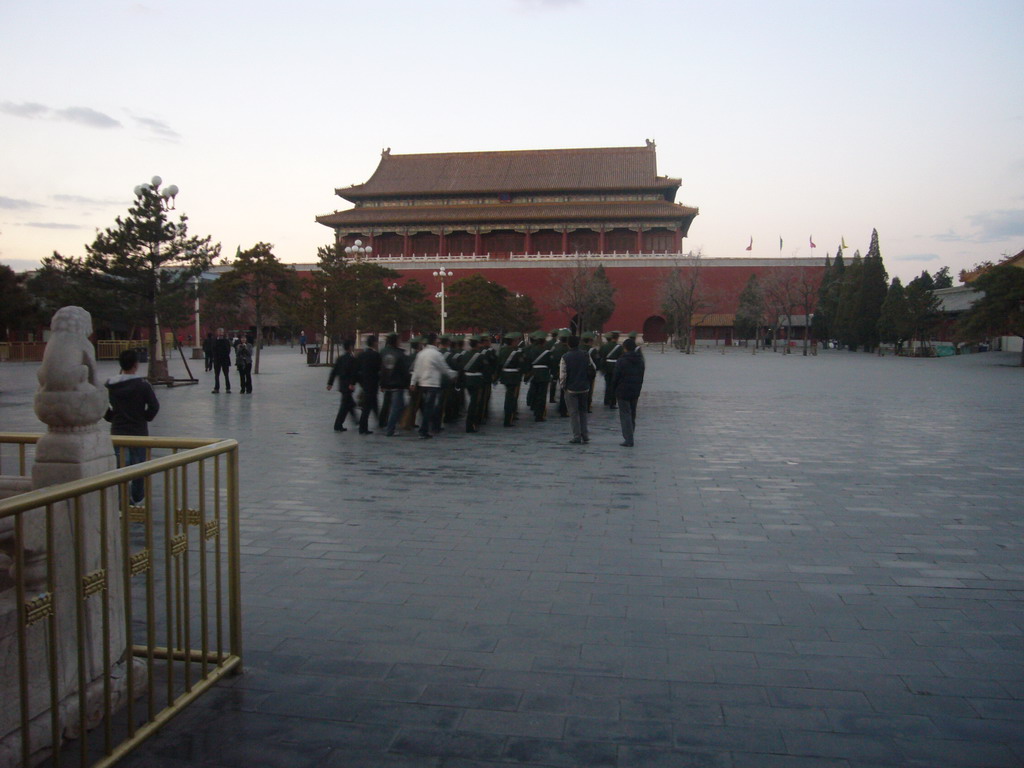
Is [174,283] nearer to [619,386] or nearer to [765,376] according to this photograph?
[619,386]

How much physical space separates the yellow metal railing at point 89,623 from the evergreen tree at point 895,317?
44.6m

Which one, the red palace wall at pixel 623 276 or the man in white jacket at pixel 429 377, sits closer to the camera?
the man in white jacket at pixel 429 377

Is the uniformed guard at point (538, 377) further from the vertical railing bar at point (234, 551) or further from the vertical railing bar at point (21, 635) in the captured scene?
the vertical railing bar at point (21, 635)

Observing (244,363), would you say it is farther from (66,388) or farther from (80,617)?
(80,617)

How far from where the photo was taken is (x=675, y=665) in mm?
3475

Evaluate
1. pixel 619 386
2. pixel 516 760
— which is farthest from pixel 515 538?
pixel 619 386

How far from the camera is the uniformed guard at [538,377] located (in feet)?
42.3

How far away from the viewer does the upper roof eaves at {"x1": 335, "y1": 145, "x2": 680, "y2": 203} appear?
2207 inches

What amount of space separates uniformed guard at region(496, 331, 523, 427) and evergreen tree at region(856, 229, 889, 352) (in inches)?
1604

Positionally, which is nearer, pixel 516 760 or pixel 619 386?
pixel 516 760

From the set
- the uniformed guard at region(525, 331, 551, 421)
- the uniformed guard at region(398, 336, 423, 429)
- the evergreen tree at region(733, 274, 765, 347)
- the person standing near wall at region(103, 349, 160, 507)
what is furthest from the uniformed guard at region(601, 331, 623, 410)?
the evergreen tree at region(733, 274, 765, 347)

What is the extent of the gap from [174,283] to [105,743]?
19.4 metres

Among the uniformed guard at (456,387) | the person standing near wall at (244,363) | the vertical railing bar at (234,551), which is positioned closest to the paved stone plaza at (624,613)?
the vertical railing bar at (234,551)

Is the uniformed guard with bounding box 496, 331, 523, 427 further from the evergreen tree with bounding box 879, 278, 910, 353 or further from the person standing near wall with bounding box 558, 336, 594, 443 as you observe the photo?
the evergreen tree with bounding box 879, 278, 910, 353
